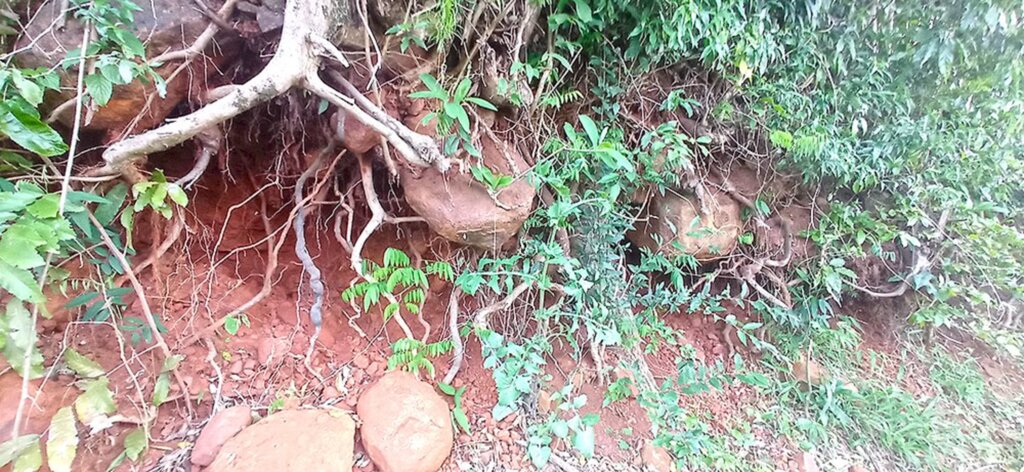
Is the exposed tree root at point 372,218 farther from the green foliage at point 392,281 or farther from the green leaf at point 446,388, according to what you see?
the green leaf at point 446,388

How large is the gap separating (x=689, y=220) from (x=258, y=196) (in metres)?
2.05

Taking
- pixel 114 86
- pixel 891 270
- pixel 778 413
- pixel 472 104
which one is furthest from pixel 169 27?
pixel 891 270

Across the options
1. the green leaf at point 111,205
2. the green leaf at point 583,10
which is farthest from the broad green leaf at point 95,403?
the green leaf at point 583,10

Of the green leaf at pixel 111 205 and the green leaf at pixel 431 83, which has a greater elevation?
the green leaf at pixel 431 83

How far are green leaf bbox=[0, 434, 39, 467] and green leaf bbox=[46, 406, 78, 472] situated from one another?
42mm

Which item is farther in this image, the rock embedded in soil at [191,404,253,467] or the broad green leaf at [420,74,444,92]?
the broad green leaf at [420,74,444,92]

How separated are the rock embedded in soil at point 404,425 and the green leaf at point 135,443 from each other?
625 millimetres

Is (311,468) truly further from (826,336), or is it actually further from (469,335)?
(826,336)

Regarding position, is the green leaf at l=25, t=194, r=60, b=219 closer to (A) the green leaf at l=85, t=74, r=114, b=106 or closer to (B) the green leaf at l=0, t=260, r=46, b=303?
(B) the green leaf at l=0, t=260, r=46, b=303

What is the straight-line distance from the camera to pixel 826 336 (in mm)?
2484

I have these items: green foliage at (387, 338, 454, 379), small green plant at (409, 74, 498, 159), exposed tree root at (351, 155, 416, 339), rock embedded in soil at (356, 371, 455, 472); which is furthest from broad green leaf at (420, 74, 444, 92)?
rock embedded in soil at (356, 371, 455, 472)

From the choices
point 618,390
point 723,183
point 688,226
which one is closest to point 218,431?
point 618,390

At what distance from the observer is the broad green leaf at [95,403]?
1.30 m

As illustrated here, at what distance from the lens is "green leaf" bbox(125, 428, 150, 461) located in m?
1.35
